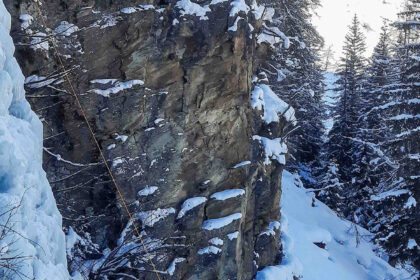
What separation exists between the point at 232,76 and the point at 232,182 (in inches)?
100

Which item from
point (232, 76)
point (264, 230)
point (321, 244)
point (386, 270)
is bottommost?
point (386, 270)

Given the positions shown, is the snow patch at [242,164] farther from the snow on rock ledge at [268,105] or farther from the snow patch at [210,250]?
the snow patch at [210,250]

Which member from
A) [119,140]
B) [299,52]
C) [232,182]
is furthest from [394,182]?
[119,140]

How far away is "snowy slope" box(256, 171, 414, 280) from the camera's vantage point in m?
12.7

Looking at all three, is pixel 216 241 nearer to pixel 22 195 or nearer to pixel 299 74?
pixel 22 195

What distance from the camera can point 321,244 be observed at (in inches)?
641

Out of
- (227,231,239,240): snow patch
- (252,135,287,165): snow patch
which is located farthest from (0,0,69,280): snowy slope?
(252,135,287,165): snow patch

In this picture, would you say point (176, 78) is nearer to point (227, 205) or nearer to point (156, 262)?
point (227, 205)

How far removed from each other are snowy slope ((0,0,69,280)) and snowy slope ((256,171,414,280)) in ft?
25.3

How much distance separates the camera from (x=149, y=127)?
340 inches

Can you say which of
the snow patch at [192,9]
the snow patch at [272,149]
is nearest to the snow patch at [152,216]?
the snow patch at [272,149]

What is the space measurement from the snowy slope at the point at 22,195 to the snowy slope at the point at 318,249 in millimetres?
7702

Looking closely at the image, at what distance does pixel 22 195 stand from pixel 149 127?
15.0ft

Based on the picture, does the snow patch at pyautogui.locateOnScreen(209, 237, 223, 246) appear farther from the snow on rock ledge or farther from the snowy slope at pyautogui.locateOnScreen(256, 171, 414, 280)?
the snow on rock ledge
